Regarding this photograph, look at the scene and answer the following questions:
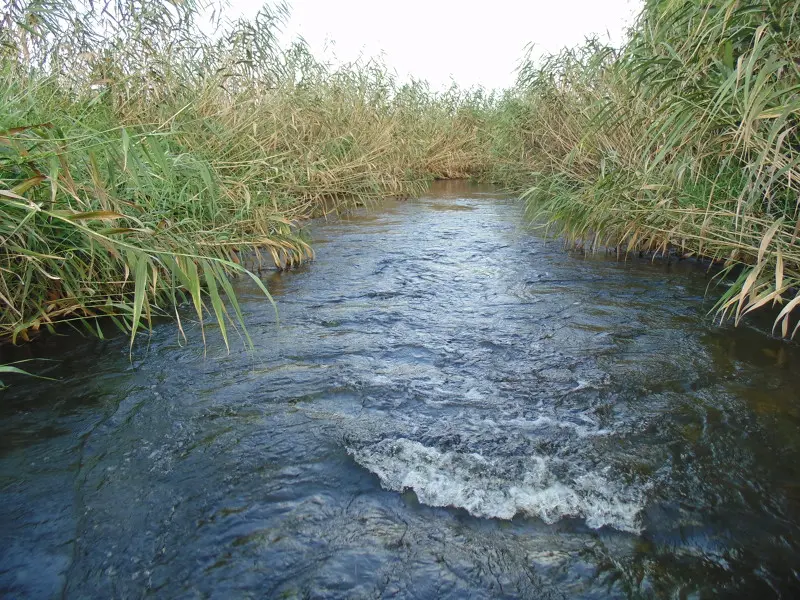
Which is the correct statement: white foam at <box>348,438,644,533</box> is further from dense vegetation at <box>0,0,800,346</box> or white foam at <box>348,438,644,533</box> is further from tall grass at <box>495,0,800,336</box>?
tall grass at <box>495,0,800,336</box>

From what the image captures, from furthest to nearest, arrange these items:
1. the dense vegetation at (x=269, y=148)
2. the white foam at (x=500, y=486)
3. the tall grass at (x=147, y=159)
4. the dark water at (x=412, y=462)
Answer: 1. the dense vegetation at (x=269, y=148)
2. the tall grass at (x=147, y=159)
3. the white foam at (x=500, y=486)
4. the dark water at (x=412, y=462)

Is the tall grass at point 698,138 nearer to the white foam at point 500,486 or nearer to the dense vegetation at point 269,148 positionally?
the dense vegetation at point 269,148

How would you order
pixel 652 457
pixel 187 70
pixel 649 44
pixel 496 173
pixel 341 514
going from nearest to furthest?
pixel 341 514, pixel 652 457, pixel 649 44, pixel 187 70, pixel 496 173

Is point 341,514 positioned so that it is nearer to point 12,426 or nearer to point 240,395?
point 240,395

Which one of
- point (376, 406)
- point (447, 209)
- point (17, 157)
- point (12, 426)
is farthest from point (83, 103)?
point (447, 209)

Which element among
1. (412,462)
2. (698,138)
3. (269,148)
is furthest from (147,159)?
(269,148)

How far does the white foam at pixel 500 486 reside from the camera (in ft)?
6.24

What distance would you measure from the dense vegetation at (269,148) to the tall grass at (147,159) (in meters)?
0.02

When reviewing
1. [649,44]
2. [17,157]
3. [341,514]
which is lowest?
[341,514]

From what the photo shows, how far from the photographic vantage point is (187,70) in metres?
5.09

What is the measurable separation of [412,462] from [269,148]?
453 centimetres

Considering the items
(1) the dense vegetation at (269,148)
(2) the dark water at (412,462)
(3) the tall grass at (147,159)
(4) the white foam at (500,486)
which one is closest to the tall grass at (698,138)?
(1) the dense vegetation at (269,148)

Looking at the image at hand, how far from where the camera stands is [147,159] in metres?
2.52

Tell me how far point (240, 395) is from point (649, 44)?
3315mm
